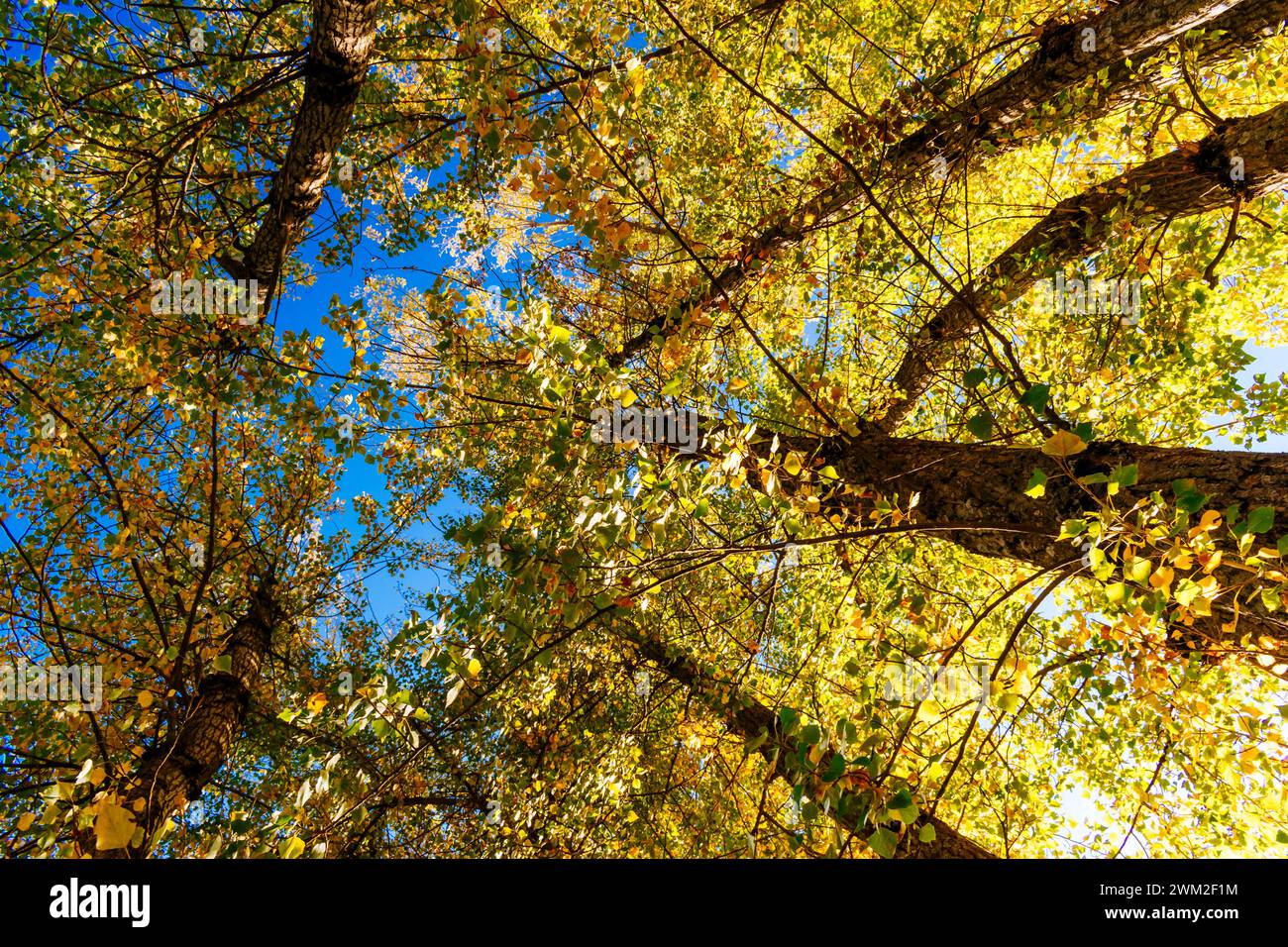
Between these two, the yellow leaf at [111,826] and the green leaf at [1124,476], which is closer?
the yellow leaf at [111,826]

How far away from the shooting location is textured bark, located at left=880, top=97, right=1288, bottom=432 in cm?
326

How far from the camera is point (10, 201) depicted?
4848 mm

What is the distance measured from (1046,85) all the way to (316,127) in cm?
539

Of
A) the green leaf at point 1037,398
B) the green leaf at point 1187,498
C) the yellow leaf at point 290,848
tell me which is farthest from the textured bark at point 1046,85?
the yellow leaf at point 290,848

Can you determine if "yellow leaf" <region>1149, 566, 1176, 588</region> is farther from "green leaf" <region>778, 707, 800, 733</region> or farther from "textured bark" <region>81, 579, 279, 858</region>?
"textured bark" <region>81, 579, 279, 858</region>

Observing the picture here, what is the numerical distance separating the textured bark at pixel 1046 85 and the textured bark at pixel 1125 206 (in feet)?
1.93

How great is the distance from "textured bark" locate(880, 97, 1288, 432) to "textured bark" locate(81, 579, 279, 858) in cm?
567

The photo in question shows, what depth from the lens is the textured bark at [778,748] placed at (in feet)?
4.81

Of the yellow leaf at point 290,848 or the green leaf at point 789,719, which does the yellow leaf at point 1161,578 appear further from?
the yellow leaf at point 290,848

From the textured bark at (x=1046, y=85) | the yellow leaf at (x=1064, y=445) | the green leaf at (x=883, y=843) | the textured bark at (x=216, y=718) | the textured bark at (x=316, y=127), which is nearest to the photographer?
the green leaf at (x=883, y=843)

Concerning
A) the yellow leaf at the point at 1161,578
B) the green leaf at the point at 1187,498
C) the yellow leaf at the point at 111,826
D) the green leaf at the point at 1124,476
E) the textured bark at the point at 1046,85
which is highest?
the textured bark at the point at 1046,85

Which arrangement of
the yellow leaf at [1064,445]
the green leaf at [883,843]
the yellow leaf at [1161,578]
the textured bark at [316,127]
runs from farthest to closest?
the textured bark at [316,127], the yellow leaf at [1064,445], the yellow leaf at [1161,578], the green leaf at [883,843]

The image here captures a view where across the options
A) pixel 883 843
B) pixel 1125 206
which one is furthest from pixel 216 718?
pixel 1125 206
